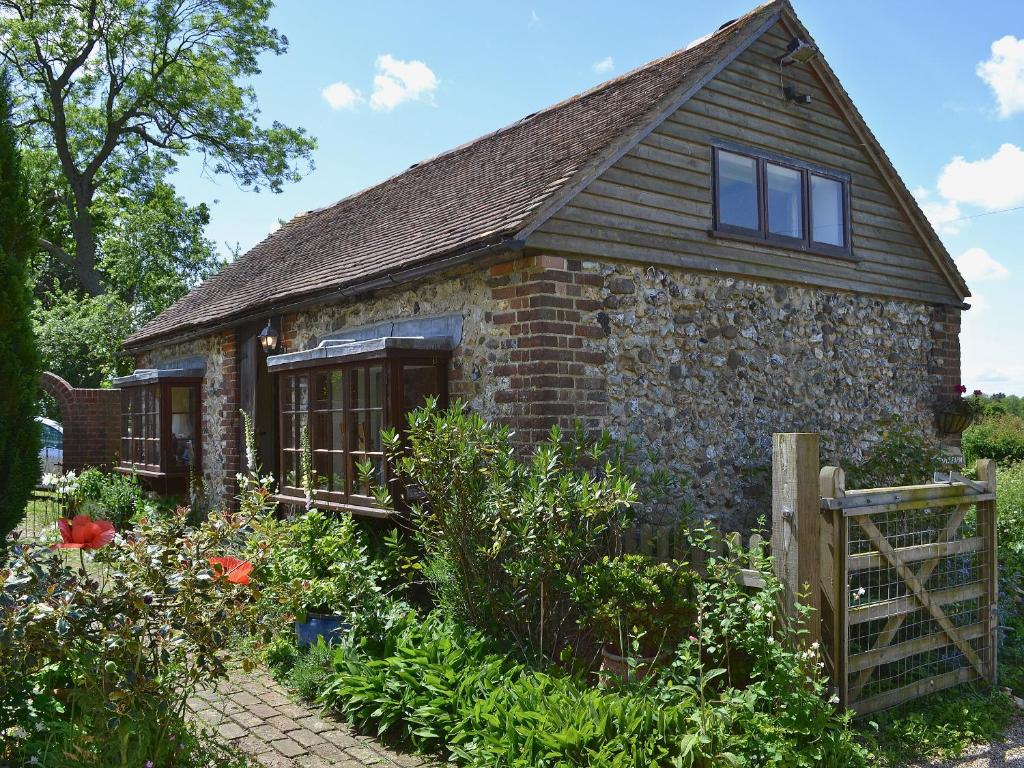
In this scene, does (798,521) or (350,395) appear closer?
(798,521)

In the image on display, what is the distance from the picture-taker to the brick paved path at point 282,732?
4852 millimetres

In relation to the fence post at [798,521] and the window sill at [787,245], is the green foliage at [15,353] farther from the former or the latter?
the window sill at [787,245]

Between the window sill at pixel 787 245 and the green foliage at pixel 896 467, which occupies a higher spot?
the window sill at pixel 787 245

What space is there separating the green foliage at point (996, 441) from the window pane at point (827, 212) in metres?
10.9

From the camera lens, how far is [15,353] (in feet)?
18.4

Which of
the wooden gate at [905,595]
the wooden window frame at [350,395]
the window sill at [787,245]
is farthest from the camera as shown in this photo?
the window sill at [787,245]

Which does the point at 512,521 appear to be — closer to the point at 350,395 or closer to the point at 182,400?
the point at 350,395

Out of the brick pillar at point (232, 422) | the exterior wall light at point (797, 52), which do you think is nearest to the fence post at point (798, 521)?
the exterior wall light at point (797, 52)

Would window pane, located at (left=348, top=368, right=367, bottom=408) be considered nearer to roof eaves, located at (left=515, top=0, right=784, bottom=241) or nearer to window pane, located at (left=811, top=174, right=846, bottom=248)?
roof eaves, located at (left=515, top=0, right=784, bottom=241)

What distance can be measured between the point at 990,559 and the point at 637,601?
2.88 metres

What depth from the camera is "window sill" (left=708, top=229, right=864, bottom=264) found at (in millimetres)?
8414

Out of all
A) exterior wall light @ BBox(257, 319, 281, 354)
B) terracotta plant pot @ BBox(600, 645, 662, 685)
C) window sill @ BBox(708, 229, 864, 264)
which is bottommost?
terracotta plant pot @ BBox(600, 645, 662, 685)

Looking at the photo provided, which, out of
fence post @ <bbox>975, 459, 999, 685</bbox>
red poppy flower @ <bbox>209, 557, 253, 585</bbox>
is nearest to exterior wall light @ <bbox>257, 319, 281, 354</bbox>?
red poppy flower @ <bbox>209, 557, 253, 585</bbox>

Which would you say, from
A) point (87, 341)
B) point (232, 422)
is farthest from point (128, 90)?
point (232, 422)
